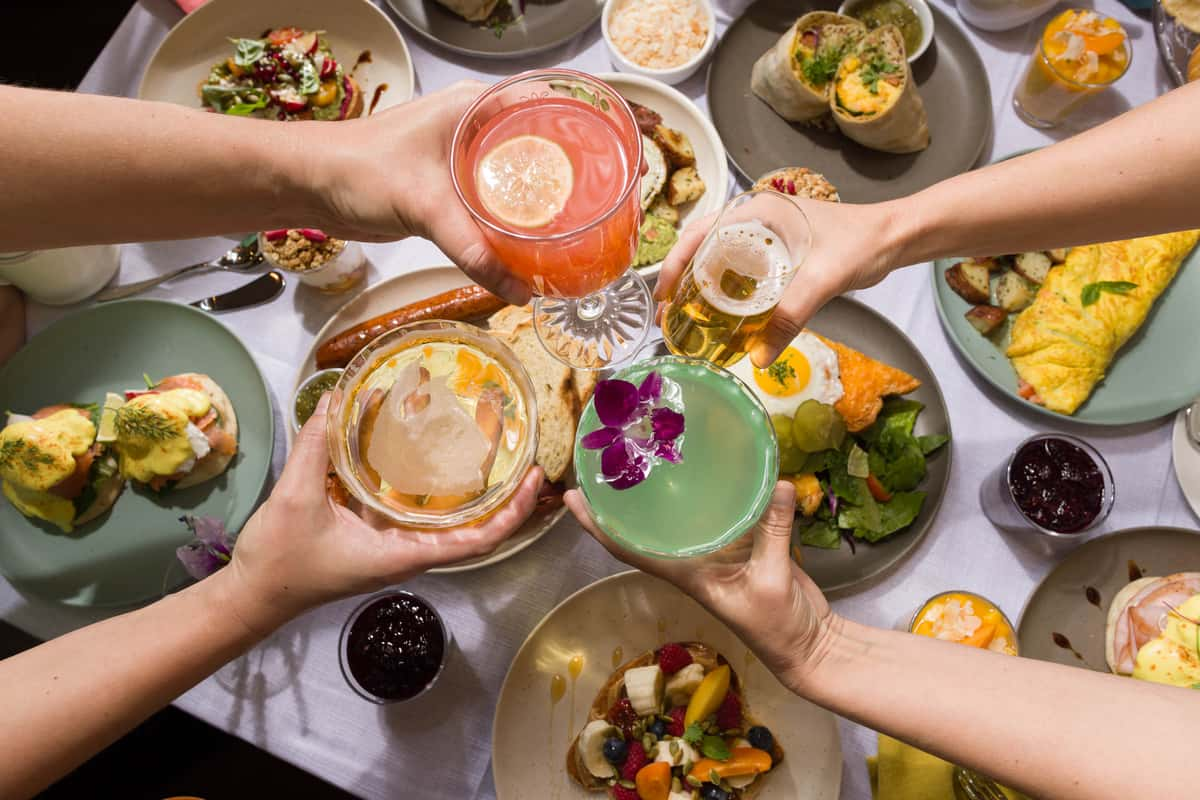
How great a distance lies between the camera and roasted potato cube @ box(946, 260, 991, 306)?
6.96 ft

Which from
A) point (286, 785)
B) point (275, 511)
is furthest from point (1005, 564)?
point (286, 785)

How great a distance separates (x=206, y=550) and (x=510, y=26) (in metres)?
1.97

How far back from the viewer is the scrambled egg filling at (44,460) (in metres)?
1.88

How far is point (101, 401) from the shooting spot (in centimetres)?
213

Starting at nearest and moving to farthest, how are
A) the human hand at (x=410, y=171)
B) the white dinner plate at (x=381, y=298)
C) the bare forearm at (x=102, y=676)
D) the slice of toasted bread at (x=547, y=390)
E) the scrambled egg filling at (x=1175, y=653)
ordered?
the bare forearm at (x=102, y=676) < the human hand at (x=410, y=171) < the scrambled egg filling at (x=1175, y=653) < the slice of toasted bread at (x=547, y=390) < the white dinner plate at (x=381, y=298)

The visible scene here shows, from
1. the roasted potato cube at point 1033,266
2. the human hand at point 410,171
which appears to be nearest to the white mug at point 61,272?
the human hand at point 410,171

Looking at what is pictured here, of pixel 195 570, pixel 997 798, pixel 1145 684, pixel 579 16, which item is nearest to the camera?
pixel 1145 684

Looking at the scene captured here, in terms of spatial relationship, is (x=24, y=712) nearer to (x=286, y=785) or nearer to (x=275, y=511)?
(x=275, y=511)

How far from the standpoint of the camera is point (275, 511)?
139 centimetres

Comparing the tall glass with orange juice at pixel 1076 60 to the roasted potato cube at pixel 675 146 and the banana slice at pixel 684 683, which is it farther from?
the banana slice at pixel 684 683

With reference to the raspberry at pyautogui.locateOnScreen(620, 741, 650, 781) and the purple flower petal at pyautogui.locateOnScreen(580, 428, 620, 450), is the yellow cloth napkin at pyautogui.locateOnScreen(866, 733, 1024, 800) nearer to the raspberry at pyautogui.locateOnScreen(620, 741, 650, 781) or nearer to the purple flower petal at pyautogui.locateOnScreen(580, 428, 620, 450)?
the raspberry at pyautogui.locateOnScreen(620, 741, 650, 781)

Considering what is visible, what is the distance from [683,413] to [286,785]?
2673 mm

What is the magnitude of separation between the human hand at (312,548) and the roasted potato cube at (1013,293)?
5.87 ft

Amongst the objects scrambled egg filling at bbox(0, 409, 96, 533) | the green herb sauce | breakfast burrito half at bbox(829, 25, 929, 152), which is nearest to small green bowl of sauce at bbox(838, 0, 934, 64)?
the green herb sauce
